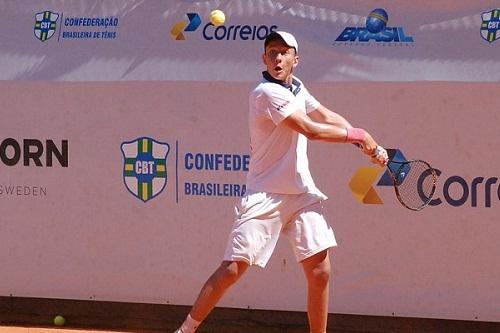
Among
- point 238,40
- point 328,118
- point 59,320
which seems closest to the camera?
point 328,118

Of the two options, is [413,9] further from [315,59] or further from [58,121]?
[58,121]

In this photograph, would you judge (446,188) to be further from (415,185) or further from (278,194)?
(278,194)

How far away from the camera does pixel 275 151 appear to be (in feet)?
18.5

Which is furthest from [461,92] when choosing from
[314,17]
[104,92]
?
[104,92]

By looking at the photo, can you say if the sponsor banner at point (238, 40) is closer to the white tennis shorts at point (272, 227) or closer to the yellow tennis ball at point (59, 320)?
the white tennis shorts at point (272, 227)

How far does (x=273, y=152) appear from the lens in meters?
5.64

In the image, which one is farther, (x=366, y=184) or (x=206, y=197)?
(x=206, y=197)

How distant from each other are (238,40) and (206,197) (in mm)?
1001

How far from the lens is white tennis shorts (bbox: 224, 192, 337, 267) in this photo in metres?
5.61

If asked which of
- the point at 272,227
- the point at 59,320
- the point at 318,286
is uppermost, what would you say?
the point at 272,227

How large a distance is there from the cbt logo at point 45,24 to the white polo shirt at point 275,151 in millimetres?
2042

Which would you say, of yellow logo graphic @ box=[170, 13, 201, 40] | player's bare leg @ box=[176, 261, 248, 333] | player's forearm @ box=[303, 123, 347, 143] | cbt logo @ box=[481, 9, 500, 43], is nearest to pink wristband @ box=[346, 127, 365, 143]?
player's forearm @ box=[303, 123, 347, 143]

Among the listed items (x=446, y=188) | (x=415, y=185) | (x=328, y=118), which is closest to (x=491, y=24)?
(x=446, y=188)

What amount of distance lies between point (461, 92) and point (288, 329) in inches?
72.4
